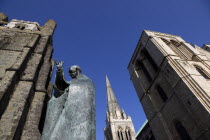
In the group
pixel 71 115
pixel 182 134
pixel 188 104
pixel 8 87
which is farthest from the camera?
pixel 182 134

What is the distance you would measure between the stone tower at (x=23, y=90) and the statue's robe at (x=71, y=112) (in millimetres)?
1782

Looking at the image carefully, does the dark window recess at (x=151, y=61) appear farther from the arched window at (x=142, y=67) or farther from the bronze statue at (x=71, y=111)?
the bronze statue at (x=71, y=111)

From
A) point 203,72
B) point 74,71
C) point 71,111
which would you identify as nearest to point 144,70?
point 203,72

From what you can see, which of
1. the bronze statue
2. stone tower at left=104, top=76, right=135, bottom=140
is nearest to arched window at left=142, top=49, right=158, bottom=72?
the bronze statue

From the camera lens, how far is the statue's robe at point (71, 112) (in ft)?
5.98

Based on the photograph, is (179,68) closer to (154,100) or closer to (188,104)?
(188,104)

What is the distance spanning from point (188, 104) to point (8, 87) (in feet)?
33.2

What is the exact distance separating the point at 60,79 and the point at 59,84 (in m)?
0.10

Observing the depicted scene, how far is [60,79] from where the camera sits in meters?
2.54

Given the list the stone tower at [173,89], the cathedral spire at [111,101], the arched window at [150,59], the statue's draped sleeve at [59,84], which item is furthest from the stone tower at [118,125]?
the statue's draped sleeve at [59,84]

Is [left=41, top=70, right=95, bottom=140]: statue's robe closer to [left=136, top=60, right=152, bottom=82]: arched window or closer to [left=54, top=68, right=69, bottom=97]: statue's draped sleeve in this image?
[left=54, top=68, right=69, bottom=97]: statue's draped sleeve

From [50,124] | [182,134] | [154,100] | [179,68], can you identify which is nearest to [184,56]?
[179,68]

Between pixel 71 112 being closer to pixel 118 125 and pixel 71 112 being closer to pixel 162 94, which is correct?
pixel 162 94

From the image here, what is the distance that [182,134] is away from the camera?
10695 millimetres
